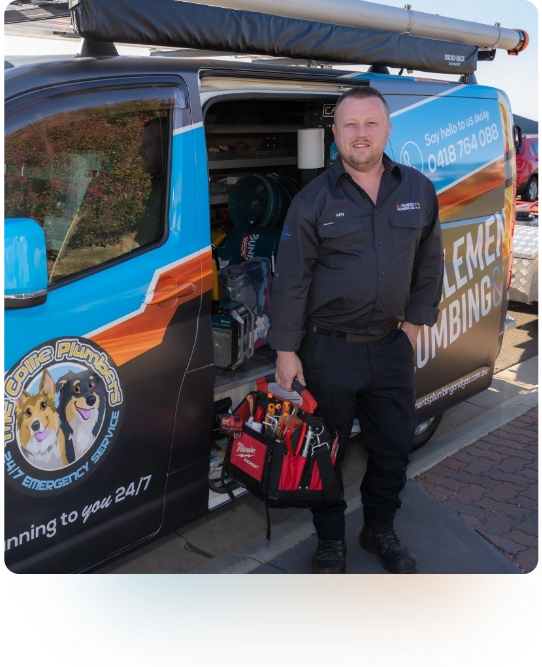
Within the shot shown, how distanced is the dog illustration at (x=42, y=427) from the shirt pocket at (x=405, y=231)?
1.50 m

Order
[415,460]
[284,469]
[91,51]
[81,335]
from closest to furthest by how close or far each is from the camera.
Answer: [81,335]
[91,51]
[284,469]
[415,460]

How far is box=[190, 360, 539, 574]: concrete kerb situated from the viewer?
3.40 metres

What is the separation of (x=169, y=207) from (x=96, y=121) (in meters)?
0.42

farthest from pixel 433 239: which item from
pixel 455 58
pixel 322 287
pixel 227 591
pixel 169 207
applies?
pixel 227 591

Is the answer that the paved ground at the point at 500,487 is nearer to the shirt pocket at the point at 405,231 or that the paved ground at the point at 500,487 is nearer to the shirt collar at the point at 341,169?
the shirt pocket at the point at 405,231

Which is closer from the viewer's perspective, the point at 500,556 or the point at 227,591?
the point at 227,591

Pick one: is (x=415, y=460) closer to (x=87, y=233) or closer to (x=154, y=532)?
(x=154, y=532)

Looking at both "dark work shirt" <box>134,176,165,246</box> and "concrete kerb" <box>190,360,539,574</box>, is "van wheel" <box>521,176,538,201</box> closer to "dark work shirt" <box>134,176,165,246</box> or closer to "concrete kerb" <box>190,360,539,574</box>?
"concrete kerb" <box>190,360,539,574</box>

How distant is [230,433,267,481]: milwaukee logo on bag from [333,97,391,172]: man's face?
1232mm

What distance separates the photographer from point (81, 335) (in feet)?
8.07

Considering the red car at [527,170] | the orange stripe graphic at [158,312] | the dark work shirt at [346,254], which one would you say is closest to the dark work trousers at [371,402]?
the dark work shirt at [346,254]

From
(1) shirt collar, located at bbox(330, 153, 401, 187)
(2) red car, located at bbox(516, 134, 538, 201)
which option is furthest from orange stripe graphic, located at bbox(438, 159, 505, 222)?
(2) red car, located at bbox(516, 134, 538, 201)

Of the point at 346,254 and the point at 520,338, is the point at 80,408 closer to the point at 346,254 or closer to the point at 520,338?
the point at 346,254

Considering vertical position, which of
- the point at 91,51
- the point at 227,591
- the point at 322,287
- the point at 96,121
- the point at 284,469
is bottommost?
the point at 227,591
